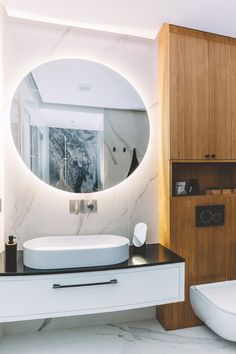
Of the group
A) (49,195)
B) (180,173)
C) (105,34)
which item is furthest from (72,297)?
(105,34)

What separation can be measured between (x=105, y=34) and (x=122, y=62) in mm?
254

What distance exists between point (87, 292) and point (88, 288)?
25 mm

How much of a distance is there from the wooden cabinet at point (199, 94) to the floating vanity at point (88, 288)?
864 mm

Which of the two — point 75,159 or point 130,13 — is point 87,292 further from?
point 130,13

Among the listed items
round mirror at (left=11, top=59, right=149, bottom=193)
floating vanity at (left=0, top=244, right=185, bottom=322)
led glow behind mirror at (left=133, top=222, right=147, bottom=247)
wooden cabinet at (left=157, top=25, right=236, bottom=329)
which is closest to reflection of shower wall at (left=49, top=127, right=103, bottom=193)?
round mirror at (left=11, top=59, right=149, bottom=193)

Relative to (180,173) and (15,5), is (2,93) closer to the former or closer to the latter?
(15,5)

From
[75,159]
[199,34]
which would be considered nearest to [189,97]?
[199,34]

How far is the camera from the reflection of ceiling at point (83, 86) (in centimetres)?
192

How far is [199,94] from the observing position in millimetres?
1961

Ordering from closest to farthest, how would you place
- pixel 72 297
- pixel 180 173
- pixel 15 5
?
pixel 72 297 < pixel 15 5 < pixel 180 173

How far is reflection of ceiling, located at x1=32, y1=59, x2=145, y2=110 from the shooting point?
6.29 ft

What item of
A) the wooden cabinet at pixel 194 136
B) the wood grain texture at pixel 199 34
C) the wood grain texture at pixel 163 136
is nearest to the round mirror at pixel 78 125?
the wood grain texture at pixel 163 136

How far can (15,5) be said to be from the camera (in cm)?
173

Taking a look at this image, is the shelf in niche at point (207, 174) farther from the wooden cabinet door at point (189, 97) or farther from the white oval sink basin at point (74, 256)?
the white oval sink basin at point (74, 256)
